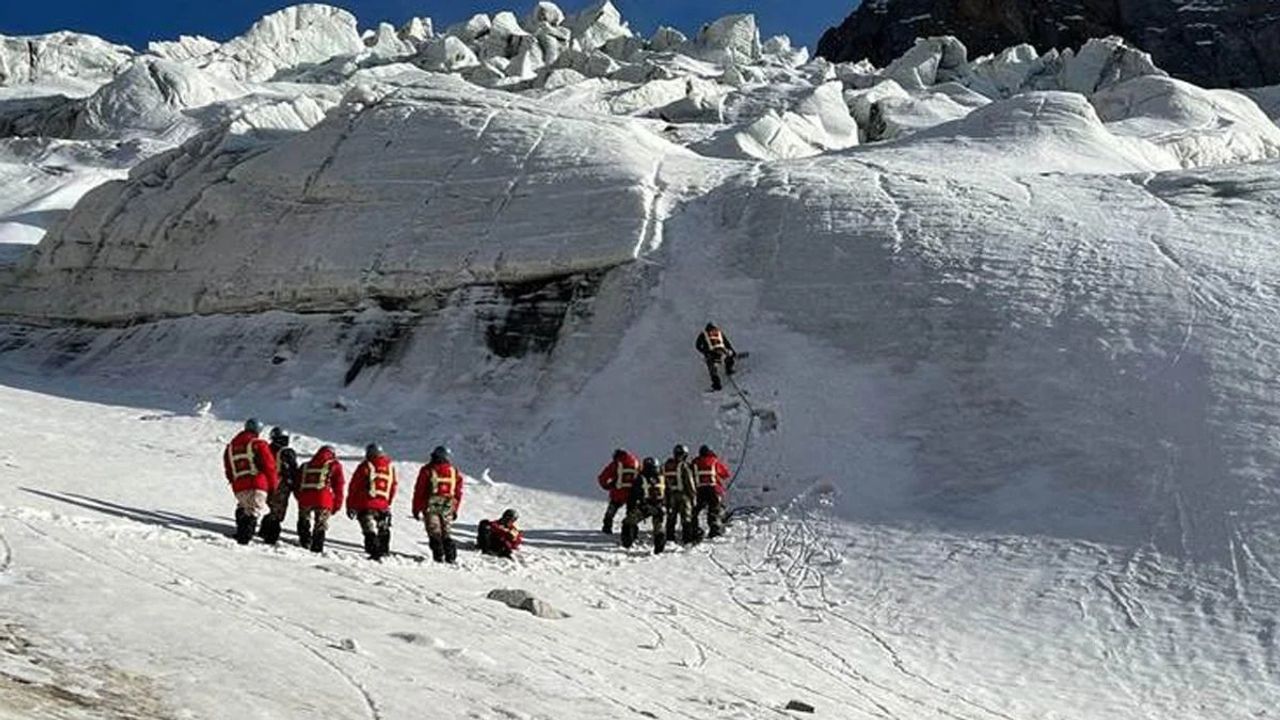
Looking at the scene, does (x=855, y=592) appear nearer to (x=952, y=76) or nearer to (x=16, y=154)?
(x=16, y=154)

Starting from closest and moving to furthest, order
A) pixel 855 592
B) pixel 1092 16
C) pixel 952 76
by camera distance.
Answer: pixel 855 592, pixel 952 76, pixel 1092 16

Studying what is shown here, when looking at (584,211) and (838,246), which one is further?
(584,211)

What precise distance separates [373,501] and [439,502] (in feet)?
3.38

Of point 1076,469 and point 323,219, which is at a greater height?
point 323,219

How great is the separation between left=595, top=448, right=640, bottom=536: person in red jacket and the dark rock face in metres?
128

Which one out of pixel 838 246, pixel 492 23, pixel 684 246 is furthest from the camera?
pixel 492 23

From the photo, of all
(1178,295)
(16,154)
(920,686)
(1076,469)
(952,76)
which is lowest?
(920,686)

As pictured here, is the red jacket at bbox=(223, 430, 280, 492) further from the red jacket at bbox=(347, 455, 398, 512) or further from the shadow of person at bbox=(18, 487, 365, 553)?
the red jacket at bbox=(347, 455, 398, 512)

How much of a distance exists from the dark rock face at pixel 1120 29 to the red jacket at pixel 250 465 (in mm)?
132797

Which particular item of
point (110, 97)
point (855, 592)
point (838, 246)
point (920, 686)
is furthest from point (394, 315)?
point (110, 97)

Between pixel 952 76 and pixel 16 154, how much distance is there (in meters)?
60.1

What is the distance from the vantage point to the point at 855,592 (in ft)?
58.3

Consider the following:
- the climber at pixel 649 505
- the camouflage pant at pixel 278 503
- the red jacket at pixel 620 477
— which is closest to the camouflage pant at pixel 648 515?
the climber at pixel 649 505

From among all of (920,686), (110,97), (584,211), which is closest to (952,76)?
Answer: (110,97)
